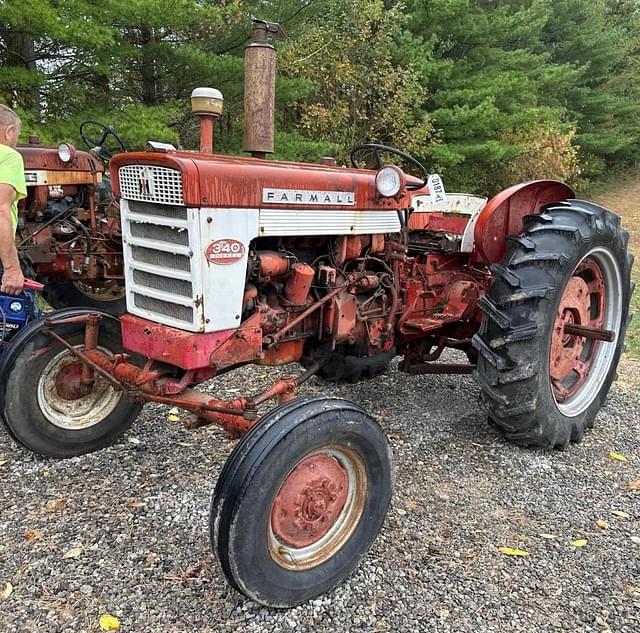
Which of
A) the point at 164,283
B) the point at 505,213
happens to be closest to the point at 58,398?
the point at 164,283

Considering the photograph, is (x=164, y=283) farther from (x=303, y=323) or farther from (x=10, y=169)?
(x=10, y=169)

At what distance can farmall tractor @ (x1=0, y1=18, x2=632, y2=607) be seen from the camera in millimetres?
2201

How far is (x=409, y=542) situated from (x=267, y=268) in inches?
52.9

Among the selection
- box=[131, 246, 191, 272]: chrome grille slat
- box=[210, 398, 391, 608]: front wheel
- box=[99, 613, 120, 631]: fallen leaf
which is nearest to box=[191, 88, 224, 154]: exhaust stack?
box=[131, 246, 191, 272]: chrome grille slat

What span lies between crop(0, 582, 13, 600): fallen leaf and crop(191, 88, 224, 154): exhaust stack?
1922mm

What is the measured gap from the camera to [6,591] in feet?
7.32

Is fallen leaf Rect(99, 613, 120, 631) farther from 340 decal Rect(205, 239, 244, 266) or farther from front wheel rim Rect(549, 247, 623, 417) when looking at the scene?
front wheel rim Rect(549, 247, 623, 417)

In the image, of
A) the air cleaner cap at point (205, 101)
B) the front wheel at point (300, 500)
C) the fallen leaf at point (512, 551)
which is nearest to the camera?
the front wheel at point (300, 500)

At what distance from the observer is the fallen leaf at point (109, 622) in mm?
2068

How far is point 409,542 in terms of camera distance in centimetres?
259

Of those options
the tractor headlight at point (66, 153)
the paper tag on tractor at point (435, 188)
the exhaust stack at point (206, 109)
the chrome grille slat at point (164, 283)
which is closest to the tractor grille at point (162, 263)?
the chrome grille slat at point (164, 283)

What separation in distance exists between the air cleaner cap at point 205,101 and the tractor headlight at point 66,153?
2.88m

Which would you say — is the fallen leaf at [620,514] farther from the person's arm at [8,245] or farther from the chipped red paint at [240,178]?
the person's arm at [8,245]

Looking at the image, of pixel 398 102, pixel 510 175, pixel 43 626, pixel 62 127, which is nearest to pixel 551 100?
pixel 510 175
